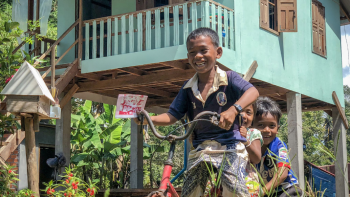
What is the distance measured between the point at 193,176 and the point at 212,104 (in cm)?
47

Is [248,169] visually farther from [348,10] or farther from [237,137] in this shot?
[348,10]

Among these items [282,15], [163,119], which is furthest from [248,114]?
[282,15]

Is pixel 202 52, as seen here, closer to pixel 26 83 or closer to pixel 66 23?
pixel 26 83

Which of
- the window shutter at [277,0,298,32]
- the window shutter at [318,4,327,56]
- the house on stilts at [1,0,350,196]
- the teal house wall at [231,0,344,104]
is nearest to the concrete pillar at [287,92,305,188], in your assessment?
the house on stilts at [1,0,350,196]

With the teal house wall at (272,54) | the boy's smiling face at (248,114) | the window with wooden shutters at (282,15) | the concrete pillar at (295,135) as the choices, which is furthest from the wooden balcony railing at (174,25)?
the boy's smiling face at (248,114)

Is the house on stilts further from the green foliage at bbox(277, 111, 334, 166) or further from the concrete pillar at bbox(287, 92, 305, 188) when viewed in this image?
the green foliage at bbox(277, 111, 334, 166)

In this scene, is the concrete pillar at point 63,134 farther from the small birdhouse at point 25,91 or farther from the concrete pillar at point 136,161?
the small birdhouse at point 25,91

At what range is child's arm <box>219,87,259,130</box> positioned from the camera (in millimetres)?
2534

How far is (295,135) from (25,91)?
22.5ft

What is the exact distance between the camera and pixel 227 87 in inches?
119

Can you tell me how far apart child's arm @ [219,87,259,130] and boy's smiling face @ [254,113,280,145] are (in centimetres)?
98

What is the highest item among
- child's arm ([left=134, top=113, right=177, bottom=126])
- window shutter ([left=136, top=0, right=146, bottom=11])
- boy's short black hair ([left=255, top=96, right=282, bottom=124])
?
window shutter ([left=136, top=0, right=146, bottom=11])

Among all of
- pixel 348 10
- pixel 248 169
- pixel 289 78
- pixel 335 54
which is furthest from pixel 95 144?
pixel 248 169

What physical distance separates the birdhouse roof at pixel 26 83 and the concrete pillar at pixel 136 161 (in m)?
7.58
